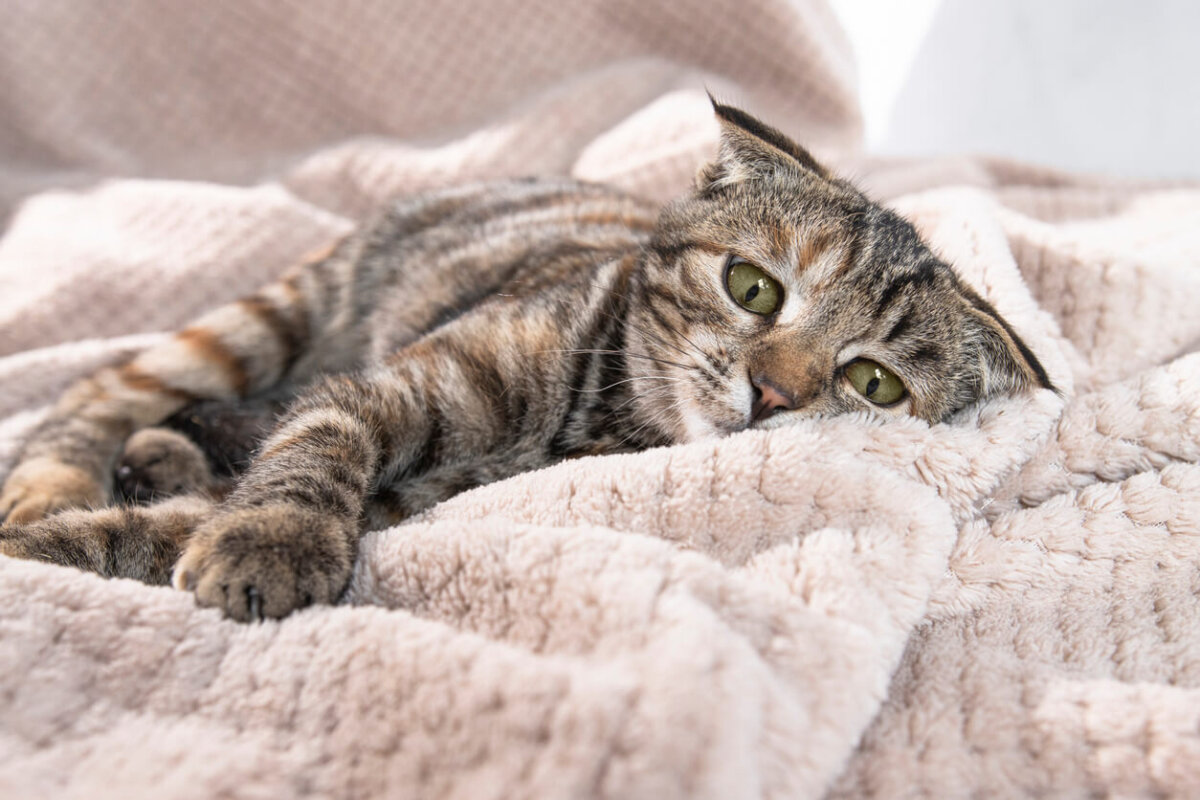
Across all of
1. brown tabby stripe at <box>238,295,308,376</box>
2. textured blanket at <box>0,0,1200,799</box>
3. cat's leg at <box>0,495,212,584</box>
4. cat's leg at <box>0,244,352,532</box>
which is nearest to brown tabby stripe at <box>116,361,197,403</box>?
cat's leg at <box>0,244,352,532</box>

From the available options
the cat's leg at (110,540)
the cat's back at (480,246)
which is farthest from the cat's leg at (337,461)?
the cat's back at (480,246)

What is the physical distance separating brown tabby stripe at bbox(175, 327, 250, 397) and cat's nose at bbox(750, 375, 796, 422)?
115cm

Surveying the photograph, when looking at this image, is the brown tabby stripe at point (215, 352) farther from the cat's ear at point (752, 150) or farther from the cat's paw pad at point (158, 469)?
the cat's ear at point (752, 150)

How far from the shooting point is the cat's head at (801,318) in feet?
3.22

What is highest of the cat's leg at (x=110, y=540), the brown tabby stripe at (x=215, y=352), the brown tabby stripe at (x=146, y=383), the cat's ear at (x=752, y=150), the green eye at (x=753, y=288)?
the cat's ear at (x=752, y=150)

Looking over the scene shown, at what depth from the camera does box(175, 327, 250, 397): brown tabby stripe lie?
1.58 m

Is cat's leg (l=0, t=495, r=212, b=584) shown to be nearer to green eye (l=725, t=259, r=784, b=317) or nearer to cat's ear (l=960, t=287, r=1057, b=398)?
green eye (l=725, t=259, r=784, b=317)

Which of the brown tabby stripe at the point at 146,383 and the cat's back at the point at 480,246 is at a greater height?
the cat's back at the point at 480,246

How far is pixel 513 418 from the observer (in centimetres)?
115

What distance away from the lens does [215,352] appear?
1584mm

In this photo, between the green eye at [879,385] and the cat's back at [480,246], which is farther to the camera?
the cat's back at [480,246]

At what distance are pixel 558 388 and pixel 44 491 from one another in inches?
32.0

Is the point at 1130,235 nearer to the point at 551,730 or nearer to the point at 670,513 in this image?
the point at 670,513

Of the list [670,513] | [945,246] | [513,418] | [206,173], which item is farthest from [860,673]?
[206,173]
